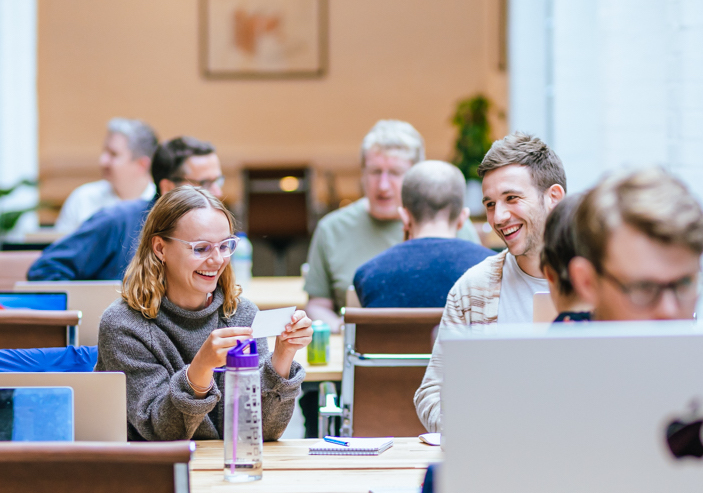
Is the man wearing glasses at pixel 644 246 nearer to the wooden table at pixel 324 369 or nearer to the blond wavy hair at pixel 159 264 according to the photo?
the blond wavy hair at pixel 159 264

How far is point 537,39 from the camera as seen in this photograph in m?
5.76

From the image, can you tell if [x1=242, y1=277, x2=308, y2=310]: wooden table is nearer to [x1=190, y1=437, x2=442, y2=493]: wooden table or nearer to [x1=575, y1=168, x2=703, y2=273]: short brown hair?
[x1=190, y1=437, x2=442, y2=493]: wooden table

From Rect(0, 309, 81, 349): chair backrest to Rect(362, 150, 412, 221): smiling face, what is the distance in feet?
4.96

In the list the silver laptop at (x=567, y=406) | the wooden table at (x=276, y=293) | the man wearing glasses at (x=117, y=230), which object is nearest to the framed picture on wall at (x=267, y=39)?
the wooden table at (x=276, y=293)

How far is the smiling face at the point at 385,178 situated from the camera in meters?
3.41

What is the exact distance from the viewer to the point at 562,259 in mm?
1118

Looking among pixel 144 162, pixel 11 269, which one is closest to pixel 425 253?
pixel 11 269

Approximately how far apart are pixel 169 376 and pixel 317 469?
42 cm

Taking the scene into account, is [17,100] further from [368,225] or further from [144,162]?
[368,225]

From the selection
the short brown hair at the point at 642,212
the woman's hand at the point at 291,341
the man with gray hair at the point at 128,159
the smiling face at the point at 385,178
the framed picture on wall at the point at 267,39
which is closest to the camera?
the short brown hair at the point at 642,212

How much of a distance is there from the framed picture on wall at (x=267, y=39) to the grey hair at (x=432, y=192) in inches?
233

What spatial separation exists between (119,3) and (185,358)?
7.44m

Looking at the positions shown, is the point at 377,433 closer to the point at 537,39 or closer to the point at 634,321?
the point at 634,321

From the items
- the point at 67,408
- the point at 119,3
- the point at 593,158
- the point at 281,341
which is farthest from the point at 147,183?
the point at 119,3
